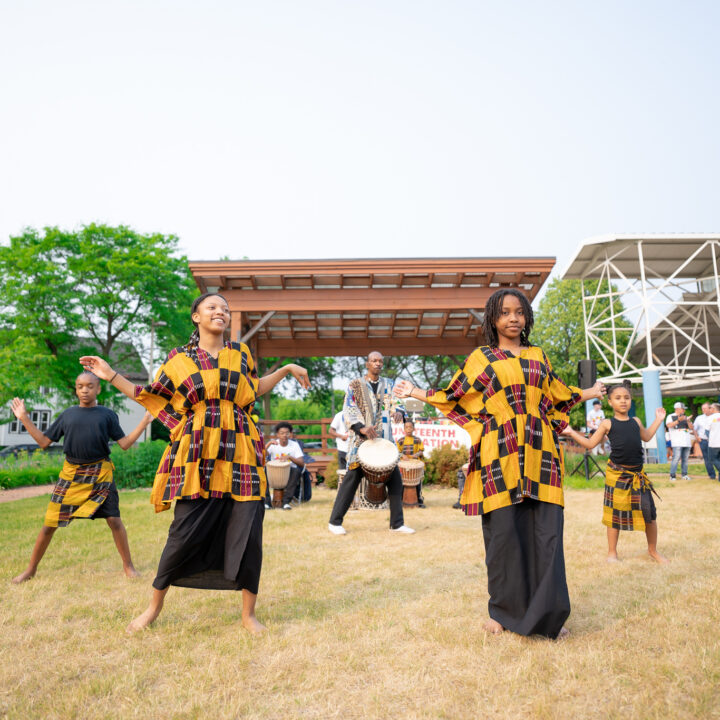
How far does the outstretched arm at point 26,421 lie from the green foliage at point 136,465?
10.5 m

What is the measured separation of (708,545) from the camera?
547 cm

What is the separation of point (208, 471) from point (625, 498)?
365 centimetres

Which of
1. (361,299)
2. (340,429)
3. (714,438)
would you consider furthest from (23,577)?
(714,438)

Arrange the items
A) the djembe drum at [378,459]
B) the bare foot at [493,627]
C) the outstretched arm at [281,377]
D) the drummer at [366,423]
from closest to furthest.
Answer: the bare foot at [493,627] < the outstretched arm at [281,377] < the djembe drum at [378,459] < the drummer at [366,423]

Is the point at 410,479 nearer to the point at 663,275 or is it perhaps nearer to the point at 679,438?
the point at 679,438

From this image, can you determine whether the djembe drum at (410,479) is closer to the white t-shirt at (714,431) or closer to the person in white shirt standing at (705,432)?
the white t-shirt at (714,431)

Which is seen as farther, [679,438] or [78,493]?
[679,438]

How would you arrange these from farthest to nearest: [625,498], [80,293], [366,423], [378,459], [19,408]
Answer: [80,293] → [366,423] → [378,459] → [625,498] → [19,408]

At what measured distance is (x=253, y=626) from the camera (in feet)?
10.7

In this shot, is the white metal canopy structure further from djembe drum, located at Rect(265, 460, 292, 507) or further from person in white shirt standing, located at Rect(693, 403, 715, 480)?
djembe drum, located at Rect(265, 460, 292, 507)

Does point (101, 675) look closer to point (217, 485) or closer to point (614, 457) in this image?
point (217, 485)

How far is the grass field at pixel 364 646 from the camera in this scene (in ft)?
7.52

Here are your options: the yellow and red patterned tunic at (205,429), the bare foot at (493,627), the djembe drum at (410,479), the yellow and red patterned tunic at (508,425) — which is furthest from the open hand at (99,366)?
the djembe drum at (410,479)

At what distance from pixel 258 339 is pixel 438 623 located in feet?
44.5
